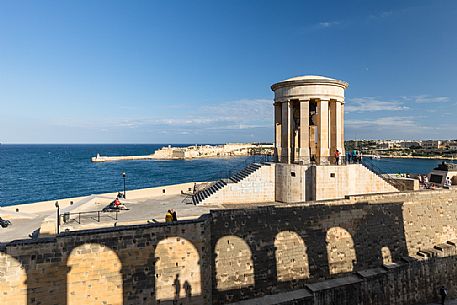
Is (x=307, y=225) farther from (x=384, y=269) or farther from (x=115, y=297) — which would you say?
(x=115, y=297)

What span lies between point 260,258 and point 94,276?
6.05 meters

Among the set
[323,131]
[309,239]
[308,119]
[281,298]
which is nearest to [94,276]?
[281,298]

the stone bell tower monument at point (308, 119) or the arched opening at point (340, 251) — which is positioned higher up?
the stone bell tower monument at point (308, 119)

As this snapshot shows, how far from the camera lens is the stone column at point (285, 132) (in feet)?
53.7

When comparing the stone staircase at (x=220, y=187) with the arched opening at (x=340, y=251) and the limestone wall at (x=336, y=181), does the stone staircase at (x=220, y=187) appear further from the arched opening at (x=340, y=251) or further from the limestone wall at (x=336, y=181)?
the arched opening at (x=340, y=251)

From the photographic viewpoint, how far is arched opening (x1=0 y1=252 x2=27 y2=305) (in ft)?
25.3

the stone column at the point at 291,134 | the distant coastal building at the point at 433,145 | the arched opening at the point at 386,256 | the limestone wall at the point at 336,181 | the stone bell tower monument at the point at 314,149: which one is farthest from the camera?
the distant coastal building at the point at 433,145

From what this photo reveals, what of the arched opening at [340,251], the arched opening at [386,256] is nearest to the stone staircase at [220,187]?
the arched opening at [340,251]

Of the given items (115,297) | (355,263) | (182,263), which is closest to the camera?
(115,297)

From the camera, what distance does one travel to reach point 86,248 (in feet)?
28.1

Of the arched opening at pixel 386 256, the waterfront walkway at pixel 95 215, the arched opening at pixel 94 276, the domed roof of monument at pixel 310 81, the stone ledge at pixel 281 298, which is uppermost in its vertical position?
the domed roof of monument at pixel 310 81

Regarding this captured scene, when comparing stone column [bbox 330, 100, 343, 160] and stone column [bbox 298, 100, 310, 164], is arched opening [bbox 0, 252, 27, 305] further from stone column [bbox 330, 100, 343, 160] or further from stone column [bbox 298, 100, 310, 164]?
stone column [bbox 330, 100, 343, 160]

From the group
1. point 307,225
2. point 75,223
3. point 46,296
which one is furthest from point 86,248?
point 307,225

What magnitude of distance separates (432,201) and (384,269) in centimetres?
493
